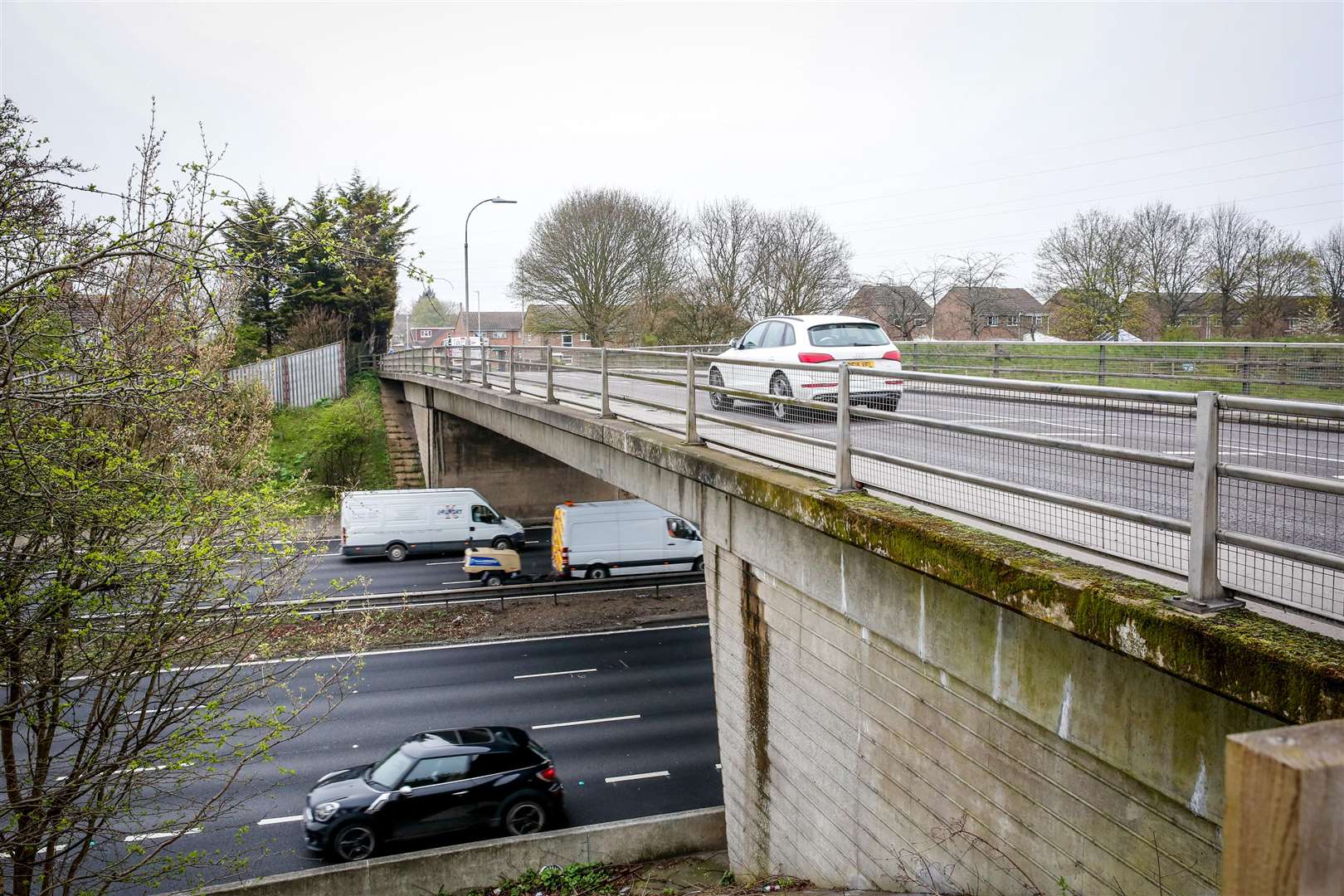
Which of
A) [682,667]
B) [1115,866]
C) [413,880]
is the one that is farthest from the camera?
[682,667]

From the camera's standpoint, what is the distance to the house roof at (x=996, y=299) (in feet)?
116

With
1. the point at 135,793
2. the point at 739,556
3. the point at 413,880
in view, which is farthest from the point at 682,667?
the point at 135,793

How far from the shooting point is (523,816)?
39.0 feet

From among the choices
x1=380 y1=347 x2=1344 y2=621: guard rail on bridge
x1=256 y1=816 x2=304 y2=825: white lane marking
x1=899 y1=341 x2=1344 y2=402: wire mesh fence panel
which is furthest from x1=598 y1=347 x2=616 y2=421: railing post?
x1=256 y1=816 x2=304 y2=825: white lane marking

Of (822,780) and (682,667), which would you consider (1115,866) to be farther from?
(682,667)

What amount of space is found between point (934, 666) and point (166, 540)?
6113 mm

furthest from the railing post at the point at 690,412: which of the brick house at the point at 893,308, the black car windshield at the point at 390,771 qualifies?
the brick house at the point at 893,308

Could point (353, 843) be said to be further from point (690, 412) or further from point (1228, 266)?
point (1228, 266)

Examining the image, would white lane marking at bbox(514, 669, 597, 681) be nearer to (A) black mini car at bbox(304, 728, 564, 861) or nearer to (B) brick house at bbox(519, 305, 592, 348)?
(A) black mini car at bbox(304, 728, 564, 861)

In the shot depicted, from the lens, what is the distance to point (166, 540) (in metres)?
7.32

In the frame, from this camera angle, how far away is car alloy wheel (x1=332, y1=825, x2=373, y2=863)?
11242 millimetres

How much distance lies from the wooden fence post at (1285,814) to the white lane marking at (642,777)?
43.1ft

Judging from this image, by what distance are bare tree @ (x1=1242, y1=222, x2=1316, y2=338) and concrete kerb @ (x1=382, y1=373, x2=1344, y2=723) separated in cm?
2746

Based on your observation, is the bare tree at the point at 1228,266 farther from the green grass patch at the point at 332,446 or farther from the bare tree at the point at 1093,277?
the green grass patch at the point at 332,446
